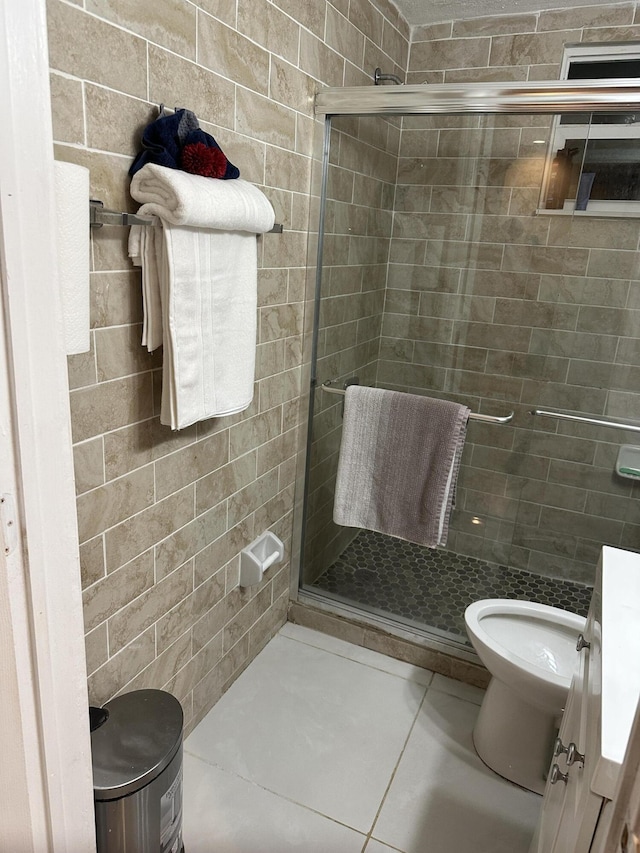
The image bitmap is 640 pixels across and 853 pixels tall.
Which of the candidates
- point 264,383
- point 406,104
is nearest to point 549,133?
point 406,104

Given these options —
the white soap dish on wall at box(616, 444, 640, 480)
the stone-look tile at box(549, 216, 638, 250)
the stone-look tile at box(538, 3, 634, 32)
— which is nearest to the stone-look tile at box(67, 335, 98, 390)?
the stone-look tile at box(549, 216, 638, 250)

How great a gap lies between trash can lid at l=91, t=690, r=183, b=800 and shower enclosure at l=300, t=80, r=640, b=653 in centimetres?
103

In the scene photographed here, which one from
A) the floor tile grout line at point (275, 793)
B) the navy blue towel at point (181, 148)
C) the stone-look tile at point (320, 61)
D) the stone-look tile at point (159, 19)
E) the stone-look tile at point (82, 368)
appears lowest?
the floor tile grout line at point (275, 793)

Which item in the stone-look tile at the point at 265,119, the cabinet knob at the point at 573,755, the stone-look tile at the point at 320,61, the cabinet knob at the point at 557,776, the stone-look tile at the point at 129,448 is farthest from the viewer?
the stone-look tile at the point at 320,61

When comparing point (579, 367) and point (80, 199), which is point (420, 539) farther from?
point (80, 199)

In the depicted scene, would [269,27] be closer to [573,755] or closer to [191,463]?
[191,463]

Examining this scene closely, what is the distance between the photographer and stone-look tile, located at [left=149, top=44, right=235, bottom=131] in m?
1.20

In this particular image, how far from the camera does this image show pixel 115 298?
1202 millimetres

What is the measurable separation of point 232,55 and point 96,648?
141cm

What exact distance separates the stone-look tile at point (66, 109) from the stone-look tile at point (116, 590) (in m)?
0.88

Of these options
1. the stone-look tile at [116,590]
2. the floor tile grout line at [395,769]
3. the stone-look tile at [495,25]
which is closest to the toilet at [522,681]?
the floor tile grout line at [395,769]

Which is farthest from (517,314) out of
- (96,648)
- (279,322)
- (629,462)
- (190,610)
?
(96,648)

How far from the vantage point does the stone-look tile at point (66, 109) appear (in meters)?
0.99

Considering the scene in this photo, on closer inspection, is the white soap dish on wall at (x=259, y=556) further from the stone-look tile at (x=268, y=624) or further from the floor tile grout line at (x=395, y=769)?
the floor tile grout line at (x=395, y=769)
